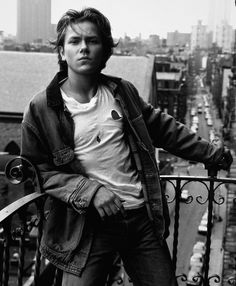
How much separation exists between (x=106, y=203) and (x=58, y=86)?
2.85 ft

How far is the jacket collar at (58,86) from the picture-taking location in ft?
11.5

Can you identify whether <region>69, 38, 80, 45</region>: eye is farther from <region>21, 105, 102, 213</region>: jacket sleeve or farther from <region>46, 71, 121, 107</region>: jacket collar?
<region>21, 105, 102, 213</region>: jacket sleeve

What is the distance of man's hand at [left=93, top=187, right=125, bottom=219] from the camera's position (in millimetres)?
3326

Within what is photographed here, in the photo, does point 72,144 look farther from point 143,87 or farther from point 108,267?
point 143,87

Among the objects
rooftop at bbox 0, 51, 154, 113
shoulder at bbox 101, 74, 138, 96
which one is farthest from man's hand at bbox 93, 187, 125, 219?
rooftop at bbox 0, 51, 154, 113

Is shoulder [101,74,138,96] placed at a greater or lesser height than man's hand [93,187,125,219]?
greater

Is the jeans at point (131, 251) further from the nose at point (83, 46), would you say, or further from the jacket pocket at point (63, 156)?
the nose at point (83, 46)

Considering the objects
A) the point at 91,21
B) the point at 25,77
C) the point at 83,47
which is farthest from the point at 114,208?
the point at 25,77

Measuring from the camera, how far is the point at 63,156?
345 cm

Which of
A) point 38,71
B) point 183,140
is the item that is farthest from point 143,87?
point 183,140

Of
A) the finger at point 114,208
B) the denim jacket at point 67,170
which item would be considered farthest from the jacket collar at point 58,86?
the finger at point 114,208

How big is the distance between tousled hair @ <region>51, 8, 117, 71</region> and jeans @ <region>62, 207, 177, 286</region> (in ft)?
3.61

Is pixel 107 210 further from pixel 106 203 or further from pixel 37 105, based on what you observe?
pixel 37 105

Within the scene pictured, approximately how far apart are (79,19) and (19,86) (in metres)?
25.4
